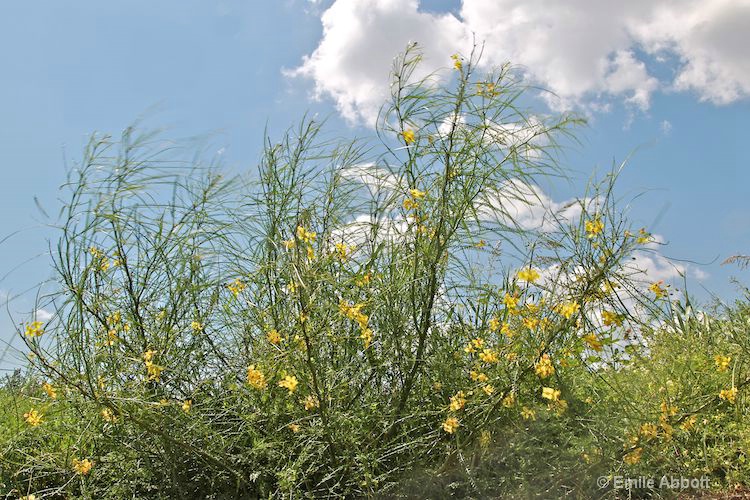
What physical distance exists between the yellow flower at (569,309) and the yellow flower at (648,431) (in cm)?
50

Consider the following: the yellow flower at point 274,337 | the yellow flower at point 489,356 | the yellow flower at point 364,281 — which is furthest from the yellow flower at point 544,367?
the yellow flower at point 274,337

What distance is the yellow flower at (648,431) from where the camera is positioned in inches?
95.7

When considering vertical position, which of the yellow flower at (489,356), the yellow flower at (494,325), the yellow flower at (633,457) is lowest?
the yellow flower at (633,457)

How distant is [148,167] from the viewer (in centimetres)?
280

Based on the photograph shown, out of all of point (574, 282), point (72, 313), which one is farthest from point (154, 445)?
point (574, 282)

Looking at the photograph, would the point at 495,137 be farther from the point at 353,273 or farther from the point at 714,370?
the point at 714,370

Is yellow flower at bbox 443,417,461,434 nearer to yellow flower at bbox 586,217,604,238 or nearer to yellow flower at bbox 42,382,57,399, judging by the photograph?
yellow flower at bbox 586,217,604,238

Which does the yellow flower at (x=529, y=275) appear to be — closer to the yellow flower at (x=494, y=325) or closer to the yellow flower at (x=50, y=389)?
the yellow flower at (x=494, y=325)

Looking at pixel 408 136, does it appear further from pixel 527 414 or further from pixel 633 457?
pixel 633 457

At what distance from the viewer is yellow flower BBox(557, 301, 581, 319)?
2260 millimetres

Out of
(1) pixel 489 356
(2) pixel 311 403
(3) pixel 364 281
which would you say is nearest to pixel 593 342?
(1) pixel 489 356

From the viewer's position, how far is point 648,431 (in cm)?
244

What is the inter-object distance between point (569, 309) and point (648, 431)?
0.58m

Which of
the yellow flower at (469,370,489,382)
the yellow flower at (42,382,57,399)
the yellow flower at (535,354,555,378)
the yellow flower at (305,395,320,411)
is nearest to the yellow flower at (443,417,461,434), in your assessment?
the yellow flower at (469,370,489,382)
